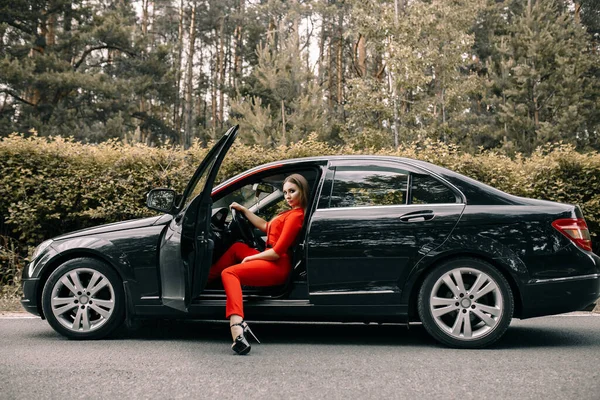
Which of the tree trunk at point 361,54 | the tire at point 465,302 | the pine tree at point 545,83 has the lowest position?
the tire at point 465,302

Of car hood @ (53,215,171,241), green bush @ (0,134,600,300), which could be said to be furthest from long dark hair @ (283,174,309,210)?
green bush @ (0,134,600,300)

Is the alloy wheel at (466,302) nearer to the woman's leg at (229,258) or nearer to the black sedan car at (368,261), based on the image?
the black sedan car at (368,261)

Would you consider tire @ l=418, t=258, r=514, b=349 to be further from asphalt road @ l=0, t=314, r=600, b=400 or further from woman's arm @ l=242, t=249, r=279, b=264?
woman's arm @ l=242, t=249, r=279, b=264

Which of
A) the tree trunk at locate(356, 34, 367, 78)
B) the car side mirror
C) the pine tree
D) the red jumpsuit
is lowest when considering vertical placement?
the red jumpsuit

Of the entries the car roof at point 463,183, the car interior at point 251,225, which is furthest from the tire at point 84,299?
the car roof at point 463,183

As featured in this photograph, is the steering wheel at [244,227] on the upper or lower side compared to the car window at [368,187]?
lower

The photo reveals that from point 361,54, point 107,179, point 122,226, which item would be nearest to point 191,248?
point 122,226

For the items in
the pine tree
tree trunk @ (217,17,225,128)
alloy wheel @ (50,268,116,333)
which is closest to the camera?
alloy wheel @ (50,268,116,333)

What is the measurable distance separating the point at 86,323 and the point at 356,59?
110ft

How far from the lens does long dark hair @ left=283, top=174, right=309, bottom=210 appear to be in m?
6.25

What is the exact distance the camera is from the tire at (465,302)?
5.91 meters

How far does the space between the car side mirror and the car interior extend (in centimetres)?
41

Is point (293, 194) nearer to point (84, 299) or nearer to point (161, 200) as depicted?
point (161, 200)

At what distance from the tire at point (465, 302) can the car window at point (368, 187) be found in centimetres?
76
